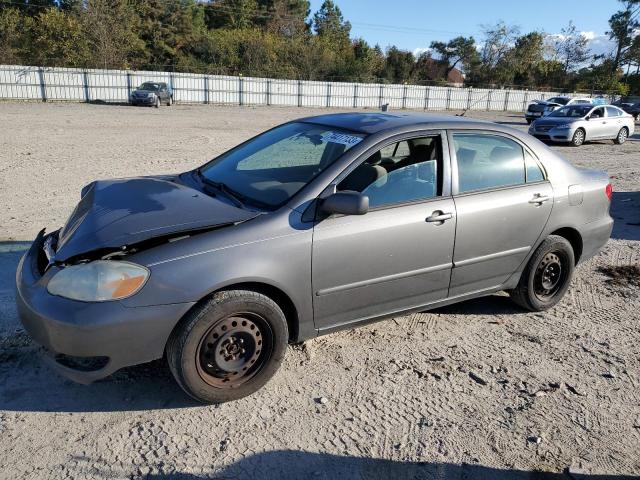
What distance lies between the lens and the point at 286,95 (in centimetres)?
4244

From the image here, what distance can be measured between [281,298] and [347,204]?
72cm

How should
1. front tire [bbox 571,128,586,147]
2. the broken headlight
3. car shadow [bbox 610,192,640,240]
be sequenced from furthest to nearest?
front tire [bbox 571,128,586,147] → car shadow [bbox 610,192,640,240] → the broken headlight

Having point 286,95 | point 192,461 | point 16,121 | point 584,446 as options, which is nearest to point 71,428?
point 192,461

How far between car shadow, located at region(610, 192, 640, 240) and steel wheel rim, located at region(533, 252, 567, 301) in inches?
116

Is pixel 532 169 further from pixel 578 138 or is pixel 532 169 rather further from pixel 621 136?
pixel 621 136

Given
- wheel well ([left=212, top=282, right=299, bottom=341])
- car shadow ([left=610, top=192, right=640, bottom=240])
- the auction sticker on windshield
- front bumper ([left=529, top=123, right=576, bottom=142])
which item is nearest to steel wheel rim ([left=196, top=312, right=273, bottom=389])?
wheel well ([left=212, top=282, right=299, bottom=341])

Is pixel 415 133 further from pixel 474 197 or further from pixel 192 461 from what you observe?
pixel 192 461

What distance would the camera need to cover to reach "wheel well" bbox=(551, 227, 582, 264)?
4.66m

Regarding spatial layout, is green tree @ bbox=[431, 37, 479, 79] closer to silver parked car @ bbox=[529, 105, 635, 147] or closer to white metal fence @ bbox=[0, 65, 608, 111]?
white metal fence @ bbox=[0, 65, 608, 111]

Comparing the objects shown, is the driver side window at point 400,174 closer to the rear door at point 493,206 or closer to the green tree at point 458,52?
the rear door at point 493,206

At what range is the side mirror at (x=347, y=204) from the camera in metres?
3.21

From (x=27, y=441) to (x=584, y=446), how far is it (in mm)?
3057

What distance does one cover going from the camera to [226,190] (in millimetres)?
3799

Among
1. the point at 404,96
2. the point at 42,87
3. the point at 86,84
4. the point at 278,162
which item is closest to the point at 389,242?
the point at 278,162
